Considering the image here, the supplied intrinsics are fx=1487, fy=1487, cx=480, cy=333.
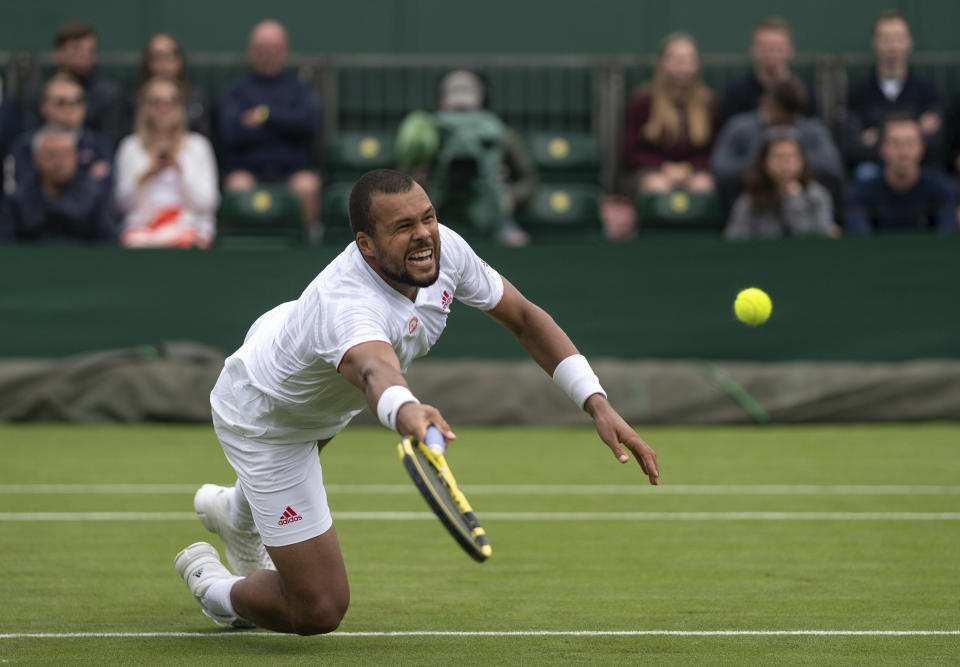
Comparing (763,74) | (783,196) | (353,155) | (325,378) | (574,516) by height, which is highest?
(763,74)

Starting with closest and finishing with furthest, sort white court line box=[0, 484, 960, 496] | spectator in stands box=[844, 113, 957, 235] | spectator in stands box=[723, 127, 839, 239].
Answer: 1. white court line box=[0, 484, 960, 496]
2. spectator in stands box=[723, 127, 839, 239]
3. spectator in stands box=[844, 113, 957, 235]

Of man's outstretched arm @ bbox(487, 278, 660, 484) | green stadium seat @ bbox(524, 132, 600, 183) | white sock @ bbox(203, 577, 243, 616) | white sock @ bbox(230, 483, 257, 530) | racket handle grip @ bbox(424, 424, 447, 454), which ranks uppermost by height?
racket handle grip @ bbox(424, 424, 447, 454)

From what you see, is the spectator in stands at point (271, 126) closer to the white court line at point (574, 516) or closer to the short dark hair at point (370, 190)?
the white court line at point (574, 516)

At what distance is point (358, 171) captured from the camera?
1329 centimetres

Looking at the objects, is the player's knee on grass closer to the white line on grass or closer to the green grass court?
the green grass court

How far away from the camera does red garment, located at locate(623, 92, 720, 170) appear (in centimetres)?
1297

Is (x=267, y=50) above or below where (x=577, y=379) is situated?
above

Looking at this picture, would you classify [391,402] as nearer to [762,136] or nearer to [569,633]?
[569,633]

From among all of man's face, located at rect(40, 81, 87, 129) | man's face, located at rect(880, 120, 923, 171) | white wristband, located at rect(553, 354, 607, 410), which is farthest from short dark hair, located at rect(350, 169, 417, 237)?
man's face, located at rect(880, 120, 923, 171)

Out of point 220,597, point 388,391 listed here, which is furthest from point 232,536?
point 388,391

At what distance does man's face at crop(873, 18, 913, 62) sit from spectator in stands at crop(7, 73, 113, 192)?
6691mm

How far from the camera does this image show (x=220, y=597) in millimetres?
5375

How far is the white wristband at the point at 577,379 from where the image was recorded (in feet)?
16.8

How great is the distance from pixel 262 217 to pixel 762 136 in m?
4.28
